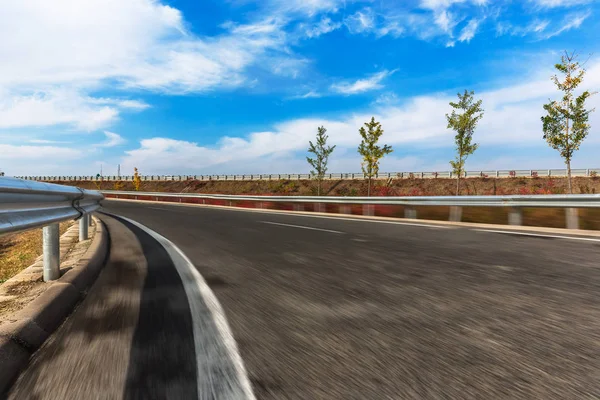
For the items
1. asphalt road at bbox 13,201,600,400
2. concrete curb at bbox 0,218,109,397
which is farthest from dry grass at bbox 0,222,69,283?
asphalt road at bbox 13,201,600,400

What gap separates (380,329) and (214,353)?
3.95 ft

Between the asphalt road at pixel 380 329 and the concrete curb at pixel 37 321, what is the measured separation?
0.29 feet

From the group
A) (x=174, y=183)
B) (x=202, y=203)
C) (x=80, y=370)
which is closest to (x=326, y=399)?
(x=80, y=370)

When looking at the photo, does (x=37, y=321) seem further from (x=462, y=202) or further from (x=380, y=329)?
(x=462, y=202)

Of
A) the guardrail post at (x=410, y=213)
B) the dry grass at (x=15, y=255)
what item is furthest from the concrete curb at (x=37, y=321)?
the guardrail post at (x=410, y=213)

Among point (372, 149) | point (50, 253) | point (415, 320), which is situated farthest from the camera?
point (372, 149)

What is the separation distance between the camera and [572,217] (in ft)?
29.6

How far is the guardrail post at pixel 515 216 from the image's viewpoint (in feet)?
32.9

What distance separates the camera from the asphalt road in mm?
1950

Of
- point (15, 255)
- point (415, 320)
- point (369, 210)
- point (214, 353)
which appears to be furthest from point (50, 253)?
point (369, 210)

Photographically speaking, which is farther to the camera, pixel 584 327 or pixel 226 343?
pixel 584 327

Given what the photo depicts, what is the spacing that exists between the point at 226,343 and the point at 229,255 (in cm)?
357

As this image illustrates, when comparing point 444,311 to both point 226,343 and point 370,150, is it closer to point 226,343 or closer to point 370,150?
point 226,343

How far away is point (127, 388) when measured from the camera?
1942 millimetres
